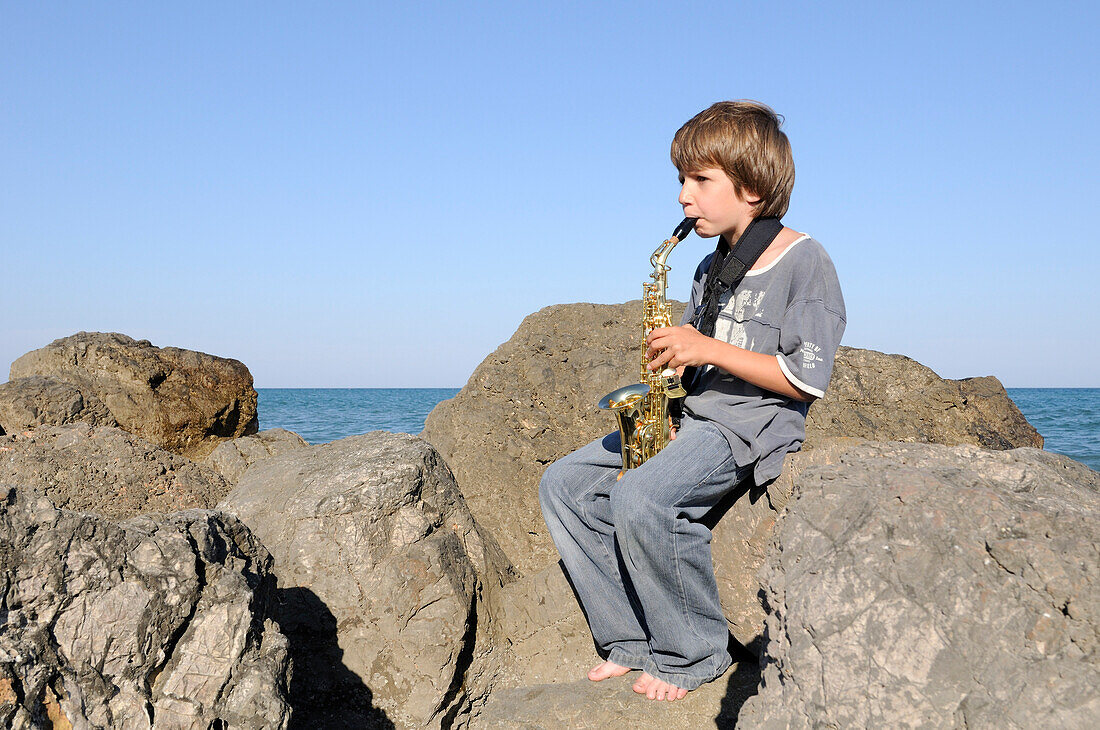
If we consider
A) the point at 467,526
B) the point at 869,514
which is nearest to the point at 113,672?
the point at 467,526

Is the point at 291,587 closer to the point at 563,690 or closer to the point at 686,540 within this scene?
the point at 563,690

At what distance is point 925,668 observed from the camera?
1.85 metres

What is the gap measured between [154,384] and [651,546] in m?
7.16

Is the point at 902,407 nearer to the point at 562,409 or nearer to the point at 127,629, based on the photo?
the point at 562,409

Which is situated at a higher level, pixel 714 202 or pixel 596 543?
pixel 714 202

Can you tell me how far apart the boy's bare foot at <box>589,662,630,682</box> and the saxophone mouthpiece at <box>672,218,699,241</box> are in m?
1.70

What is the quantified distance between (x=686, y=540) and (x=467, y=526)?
138cm

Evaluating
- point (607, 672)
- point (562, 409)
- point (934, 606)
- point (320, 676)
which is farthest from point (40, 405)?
point (934, 606)

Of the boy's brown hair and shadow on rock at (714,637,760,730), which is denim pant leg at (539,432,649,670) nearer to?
shadow on rock at (714,637,760,730)

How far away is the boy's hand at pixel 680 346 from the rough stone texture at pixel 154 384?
6.37 m

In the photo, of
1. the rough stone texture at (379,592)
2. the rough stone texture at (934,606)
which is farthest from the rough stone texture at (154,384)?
the rough stone texture at (934,606)

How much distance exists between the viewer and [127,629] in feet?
8.07

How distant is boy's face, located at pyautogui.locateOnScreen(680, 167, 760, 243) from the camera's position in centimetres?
305

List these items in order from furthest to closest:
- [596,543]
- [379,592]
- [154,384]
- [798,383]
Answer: [154,384] < [379,592] < [596,543] < [798,383]
